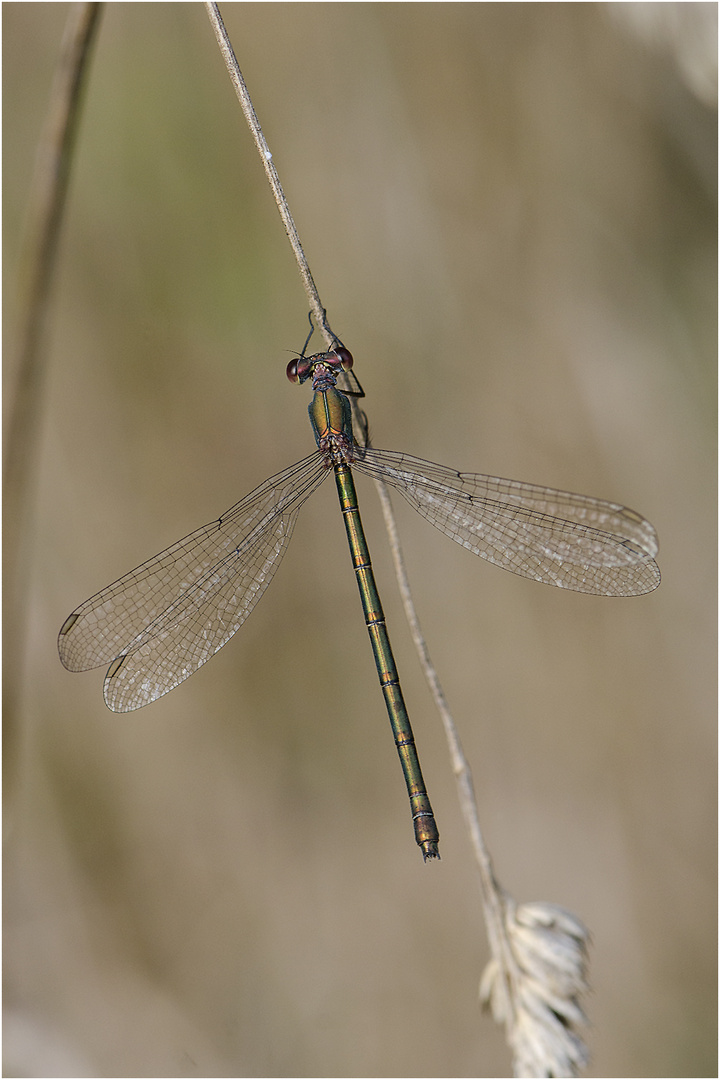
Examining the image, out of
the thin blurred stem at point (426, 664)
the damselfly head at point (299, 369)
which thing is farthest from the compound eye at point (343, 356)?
the thin blurred stem at point (426, 664)

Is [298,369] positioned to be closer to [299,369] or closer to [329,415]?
[299,369]

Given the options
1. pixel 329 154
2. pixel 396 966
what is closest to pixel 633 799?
pixel 396 966

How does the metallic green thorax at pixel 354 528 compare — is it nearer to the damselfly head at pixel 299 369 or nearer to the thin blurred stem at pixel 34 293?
the damselfly head at pixel 299 369

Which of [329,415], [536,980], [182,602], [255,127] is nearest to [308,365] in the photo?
[329,415]

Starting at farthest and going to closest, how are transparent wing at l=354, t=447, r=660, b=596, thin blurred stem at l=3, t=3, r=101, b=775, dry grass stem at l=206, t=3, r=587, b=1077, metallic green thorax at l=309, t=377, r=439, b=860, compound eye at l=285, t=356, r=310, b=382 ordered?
compound eye at l=285, t=356, r=310, b=382 → metallic green thorax at l=309, t=377, r=439, b=860 → transparent wing at l=354, t=447, r=660, b=596 → dry grass stem at l=206, t=3, r=587, b=1077 → thin blurred stem at l=3, t=3, r=101, b=775

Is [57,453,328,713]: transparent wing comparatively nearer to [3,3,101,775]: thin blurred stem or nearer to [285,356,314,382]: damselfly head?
[3,3,101,775]: thin blurred stem

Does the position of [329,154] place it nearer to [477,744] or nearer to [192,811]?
[477,744]

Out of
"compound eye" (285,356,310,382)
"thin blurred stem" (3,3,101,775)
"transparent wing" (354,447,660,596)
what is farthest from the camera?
"compound eye" (285,356,310,382)

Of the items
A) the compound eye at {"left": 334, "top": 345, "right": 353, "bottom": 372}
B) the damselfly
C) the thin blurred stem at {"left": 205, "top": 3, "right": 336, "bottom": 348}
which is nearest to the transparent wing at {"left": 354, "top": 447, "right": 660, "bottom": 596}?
the damselfly
